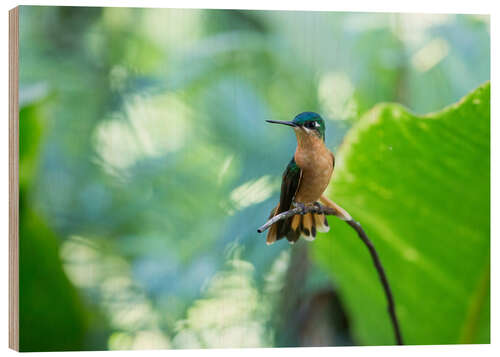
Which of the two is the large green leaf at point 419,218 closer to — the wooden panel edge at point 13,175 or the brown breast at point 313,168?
the brown breast at point 313,168

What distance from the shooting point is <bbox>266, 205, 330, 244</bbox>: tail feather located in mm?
2988

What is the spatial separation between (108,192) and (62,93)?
490 mm

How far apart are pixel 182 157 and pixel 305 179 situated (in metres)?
0.58

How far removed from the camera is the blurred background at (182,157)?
2.92m

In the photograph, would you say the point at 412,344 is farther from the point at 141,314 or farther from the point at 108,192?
the point at 108,192

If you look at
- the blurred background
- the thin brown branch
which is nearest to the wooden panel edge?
the blurred background

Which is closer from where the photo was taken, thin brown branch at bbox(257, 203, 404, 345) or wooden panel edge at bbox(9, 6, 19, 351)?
thin brown branch at bbox(257, 203, 404, 345)

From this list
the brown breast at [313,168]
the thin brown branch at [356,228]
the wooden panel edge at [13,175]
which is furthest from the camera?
the brown breast at [313,168]

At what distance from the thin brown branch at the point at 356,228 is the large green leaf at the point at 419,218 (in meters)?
0.05

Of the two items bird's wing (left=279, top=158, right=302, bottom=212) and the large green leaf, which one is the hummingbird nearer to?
bird's wing (left=279, top=158, right=302, bottom=212)

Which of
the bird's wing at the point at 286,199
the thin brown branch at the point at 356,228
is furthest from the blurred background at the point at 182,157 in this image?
the thin brown branch at the point at 356,228

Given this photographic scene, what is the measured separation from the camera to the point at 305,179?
2953mm

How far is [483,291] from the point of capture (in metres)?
2.21

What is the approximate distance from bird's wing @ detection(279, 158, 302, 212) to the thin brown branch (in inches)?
1.7
